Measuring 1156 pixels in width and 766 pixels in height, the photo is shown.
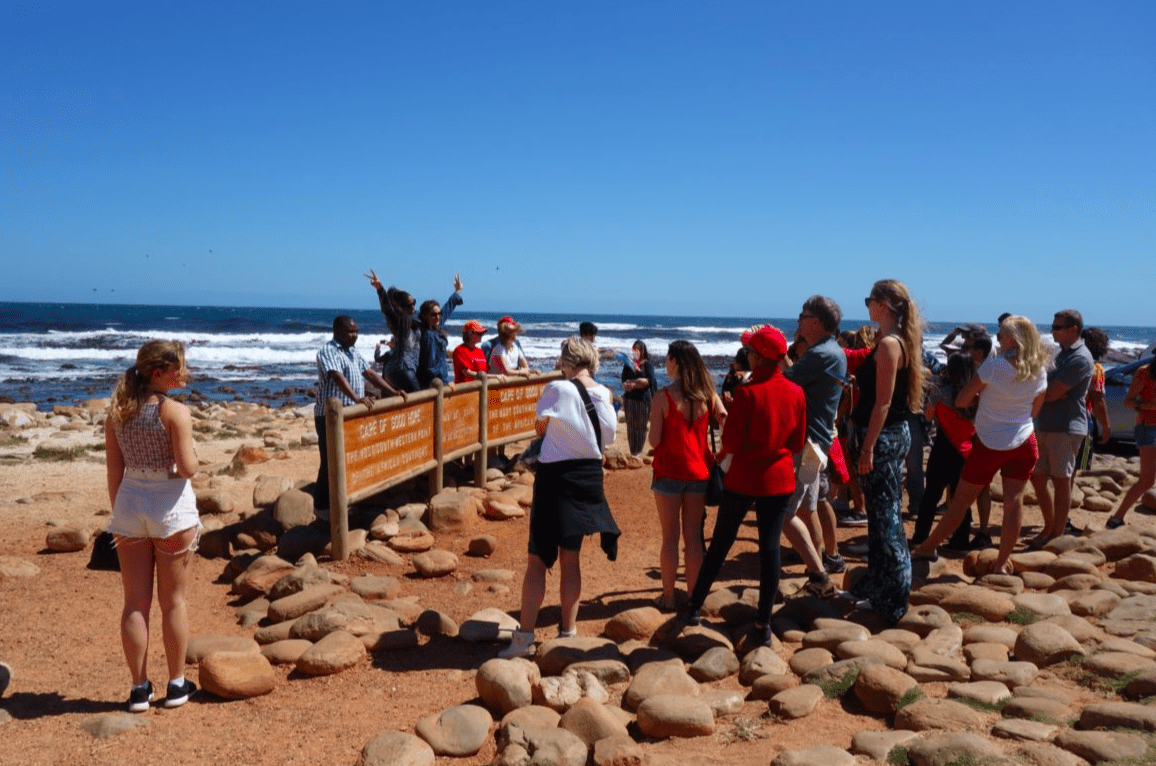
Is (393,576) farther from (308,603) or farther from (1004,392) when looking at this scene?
(1004,392)

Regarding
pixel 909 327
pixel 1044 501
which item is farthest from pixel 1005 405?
pixel 1044 501

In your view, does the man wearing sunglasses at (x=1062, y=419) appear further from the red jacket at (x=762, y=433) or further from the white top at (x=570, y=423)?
the white top at (x=570, y=423)

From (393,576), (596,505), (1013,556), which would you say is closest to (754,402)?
(596,505)

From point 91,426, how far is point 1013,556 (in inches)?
600

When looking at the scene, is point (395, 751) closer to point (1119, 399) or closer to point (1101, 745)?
point (1101, 745)

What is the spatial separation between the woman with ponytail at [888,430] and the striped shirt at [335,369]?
386cm

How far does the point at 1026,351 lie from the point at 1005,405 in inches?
14.0

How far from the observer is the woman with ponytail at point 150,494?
3.95 metres

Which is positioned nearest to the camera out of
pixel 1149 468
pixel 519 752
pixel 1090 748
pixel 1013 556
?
pixel 1090 748

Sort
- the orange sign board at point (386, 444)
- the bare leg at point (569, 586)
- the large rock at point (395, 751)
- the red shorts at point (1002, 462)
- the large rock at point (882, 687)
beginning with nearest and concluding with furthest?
the large rock at point (395, 751) < the large rock at point (882, 687) < the bare leg at point (569, 586) < the red shorts at point (1002, 462) < the orange sign board at point (386, 444)

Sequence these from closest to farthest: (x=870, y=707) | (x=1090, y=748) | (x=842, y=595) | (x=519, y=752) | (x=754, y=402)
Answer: (x=1090, y=748), (x=519, y=752), (x=870, y=707), (x=754, y=402), (x=842, y=595)

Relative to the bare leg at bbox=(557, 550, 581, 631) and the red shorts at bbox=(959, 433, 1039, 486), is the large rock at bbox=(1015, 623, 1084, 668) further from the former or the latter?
the bare leg at bbox=(557, 550, 581, 631)

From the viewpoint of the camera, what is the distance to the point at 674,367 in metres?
4.96

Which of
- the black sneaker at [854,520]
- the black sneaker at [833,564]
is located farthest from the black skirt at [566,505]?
the black sneaker at [854,520]
